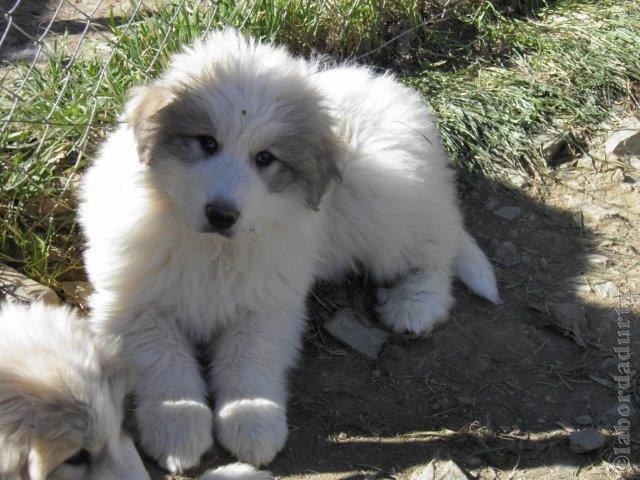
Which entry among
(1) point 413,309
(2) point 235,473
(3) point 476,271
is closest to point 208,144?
(2) point 235,473

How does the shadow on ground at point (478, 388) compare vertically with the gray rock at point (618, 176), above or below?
below

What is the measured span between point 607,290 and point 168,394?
7.54 ft

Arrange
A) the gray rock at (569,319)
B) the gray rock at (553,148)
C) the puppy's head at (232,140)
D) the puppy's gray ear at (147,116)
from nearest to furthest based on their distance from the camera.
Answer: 1. the puppy's head at (232,140)
2. the puppy's gray ear at (147,116)
3. the gray rock at (569,319)
4. the gray rock at (553,148)

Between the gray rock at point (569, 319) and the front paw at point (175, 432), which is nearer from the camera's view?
the front paw at point (175, 432)

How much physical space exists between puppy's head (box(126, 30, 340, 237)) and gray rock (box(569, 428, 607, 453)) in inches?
55.1

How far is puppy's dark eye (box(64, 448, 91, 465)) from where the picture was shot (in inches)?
103

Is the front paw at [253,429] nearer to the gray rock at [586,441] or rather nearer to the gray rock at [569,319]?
the gray rock at [586,441]

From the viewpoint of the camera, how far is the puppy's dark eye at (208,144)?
10.7ft

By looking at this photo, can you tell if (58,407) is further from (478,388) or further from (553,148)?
(553,148)

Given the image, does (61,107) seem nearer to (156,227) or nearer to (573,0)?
(156,227)

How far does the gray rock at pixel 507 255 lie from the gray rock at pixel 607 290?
1.42 ft

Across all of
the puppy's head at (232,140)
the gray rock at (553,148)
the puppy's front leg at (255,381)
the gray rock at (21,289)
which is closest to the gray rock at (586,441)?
the puppy's front leg at (255,381)

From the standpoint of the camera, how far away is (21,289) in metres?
3.75

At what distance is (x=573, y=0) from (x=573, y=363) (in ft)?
10.7
